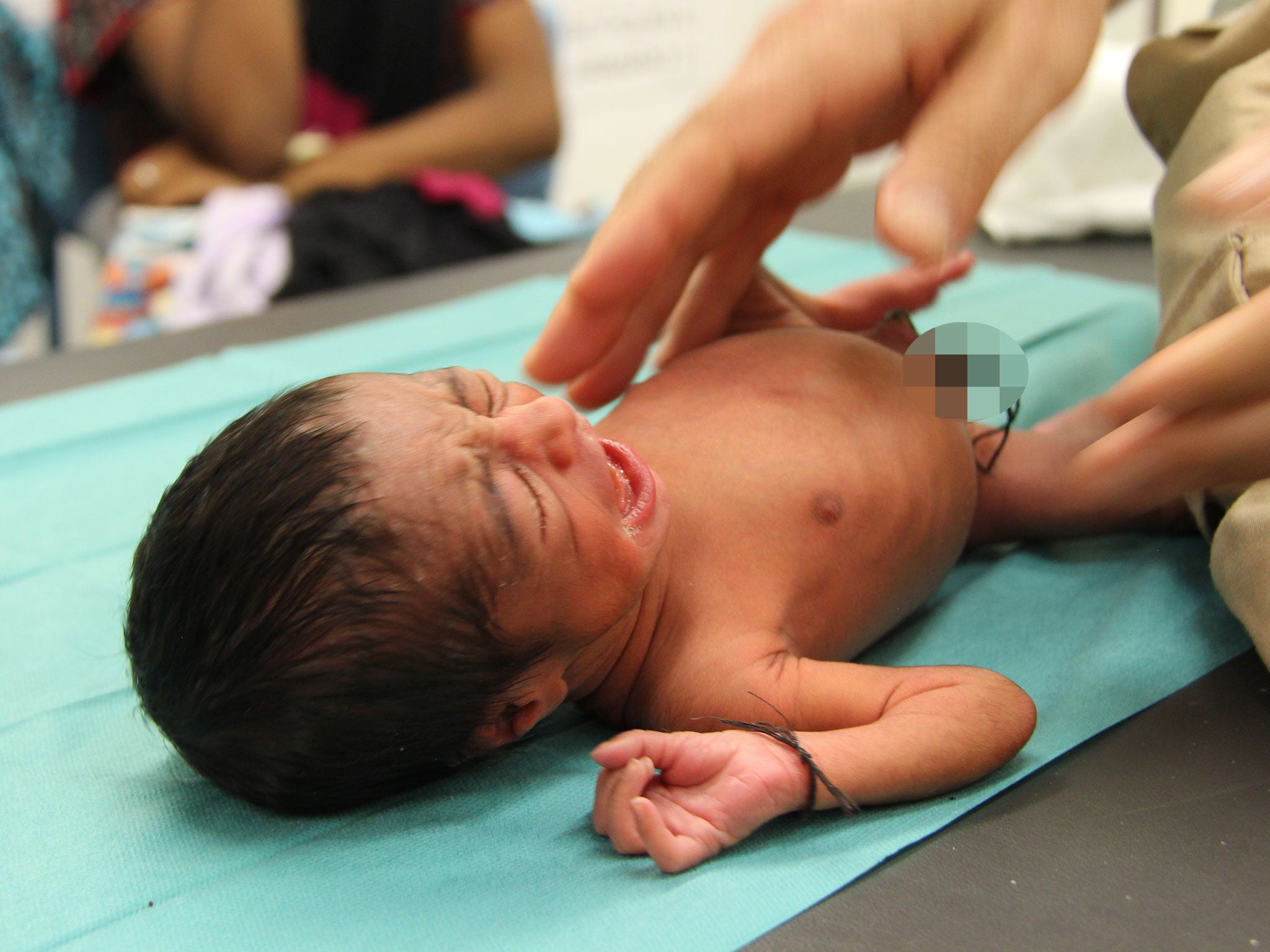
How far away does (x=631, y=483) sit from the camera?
36.1 inches

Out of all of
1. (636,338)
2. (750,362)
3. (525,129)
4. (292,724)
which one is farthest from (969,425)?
(525,129)

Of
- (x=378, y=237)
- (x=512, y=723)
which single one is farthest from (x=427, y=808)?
(x=378, y=237)

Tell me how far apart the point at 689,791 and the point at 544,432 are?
0.29 meters

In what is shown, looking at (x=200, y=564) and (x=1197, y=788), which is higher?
(x=200, y=564)

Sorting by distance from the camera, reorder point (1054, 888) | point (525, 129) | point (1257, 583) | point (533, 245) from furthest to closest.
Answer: point (525, 129) < point (533, 245) < point (1257, 583) < point (1054, 888)

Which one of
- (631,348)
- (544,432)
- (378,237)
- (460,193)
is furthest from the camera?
(460,193)

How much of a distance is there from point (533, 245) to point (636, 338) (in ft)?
5.29

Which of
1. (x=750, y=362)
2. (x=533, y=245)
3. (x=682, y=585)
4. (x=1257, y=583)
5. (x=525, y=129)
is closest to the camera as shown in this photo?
(x=1257, y=583)

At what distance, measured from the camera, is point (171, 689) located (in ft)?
2.52

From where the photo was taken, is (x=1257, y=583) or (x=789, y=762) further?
(x=1257, y=583)

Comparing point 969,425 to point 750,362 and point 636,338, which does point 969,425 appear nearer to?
point 750,362

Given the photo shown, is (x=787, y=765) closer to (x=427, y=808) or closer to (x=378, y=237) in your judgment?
(x=427, y=808)

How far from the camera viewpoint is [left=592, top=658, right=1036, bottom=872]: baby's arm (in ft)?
2.39

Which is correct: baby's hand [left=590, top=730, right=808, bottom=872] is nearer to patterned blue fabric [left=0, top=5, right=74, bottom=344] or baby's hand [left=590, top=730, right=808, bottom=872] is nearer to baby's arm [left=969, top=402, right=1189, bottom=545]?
baby's arm [left=969, top=402, right=1189, bottom=545]
